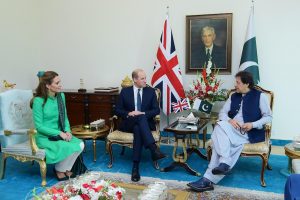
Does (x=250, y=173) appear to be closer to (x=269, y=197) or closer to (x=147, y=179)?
(x=269, y=197)

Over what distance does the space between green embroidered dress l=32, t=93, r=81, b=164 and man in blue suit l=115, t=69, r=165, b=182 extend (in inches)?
26.7

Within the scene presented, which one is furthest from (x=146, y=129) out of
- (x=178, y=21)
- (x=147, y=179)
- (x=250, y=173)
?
(x=178, y=21)

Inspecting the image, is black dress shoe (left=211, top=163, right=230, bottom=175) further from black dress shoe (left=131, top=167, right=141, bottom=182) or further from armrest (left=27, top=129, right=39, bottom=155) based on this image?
armrest (left=27, top=129, right=39, bottom=155)

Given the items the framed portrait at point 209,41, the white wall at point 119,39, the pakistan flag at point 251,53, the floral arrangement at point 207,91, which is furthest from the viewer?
the framed portrait at point 209,41

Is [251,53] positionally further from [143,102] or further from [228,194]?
[228,194]

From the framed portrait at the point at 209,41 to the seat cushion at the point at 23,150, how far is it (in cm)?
268

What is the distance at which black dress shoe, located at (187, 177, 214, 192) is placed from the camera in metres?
3.07

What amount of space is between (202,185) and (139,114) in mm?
1152

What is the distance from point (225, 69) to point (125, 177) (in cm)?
234

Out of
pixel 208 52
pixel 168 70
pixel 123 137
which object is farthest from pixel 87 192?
pixel 208 52

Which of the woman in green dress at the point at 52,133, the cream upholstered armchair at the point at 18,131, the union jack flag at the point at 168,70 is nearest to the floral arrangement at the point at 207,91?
the union jack flag at the point at 168,70

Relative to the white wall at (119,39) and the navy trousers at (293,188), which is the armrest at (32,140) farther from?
the navy trousers at (293,188)

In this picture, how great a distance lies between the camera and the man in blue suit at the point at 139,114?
3531mm

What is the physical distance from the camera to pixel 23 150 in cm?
344
